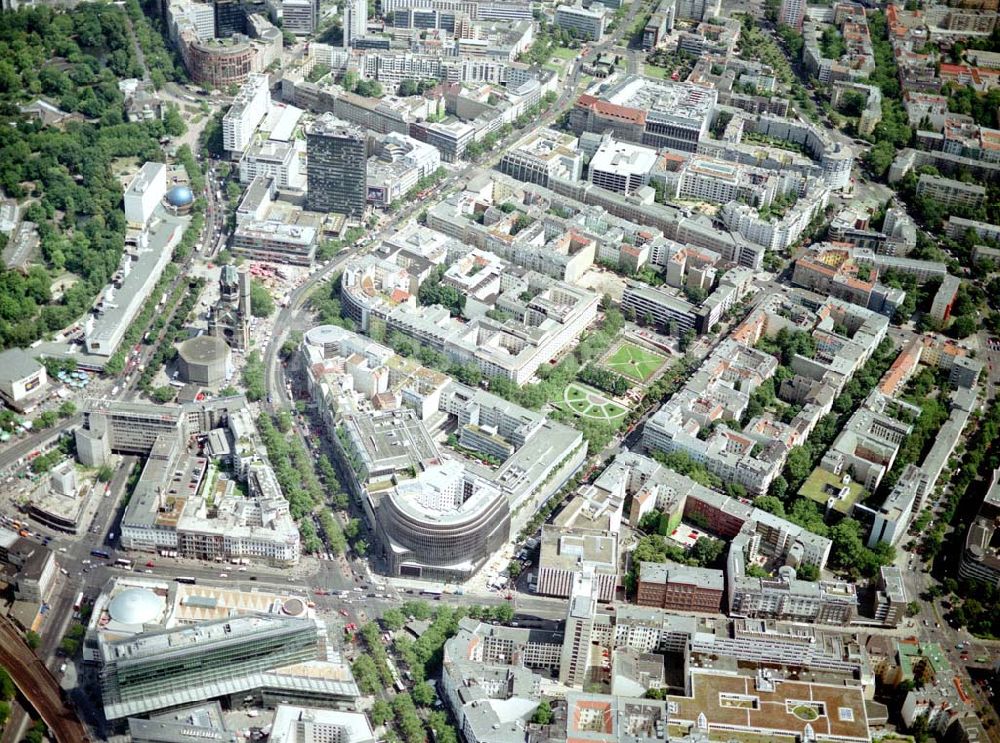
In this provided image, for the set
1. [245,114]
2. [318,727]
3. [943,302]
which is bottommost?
[318,727]

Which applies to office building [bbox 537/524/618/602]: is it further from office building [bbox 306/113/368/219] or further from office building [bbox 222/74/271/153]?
office building [bbox 222/74/271/153]

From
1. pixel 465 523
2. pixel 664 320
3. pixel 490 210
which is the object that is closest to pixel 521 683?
pixel 465 523

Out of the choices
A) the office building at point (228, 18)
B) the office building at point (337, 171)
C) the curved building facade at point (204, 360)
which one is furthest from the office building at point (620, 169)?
the office building at point (228, 18)

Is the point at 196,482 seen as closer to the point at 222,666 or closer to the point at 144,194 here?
the point at 222,666

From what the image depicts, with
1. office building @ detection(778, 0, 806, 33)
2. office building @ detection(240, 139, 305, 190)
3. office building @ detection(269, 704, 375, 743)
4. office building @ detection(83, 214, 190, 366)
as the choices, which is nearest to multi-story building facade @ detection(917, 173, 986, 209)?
office building @ detection(778, 0, 806, 33)

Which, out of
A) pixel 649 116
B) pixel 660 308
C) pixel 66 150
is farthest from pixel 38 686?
pixel 649 116

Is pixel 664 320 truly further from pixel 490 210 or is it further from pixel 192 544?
pixel 192 544
